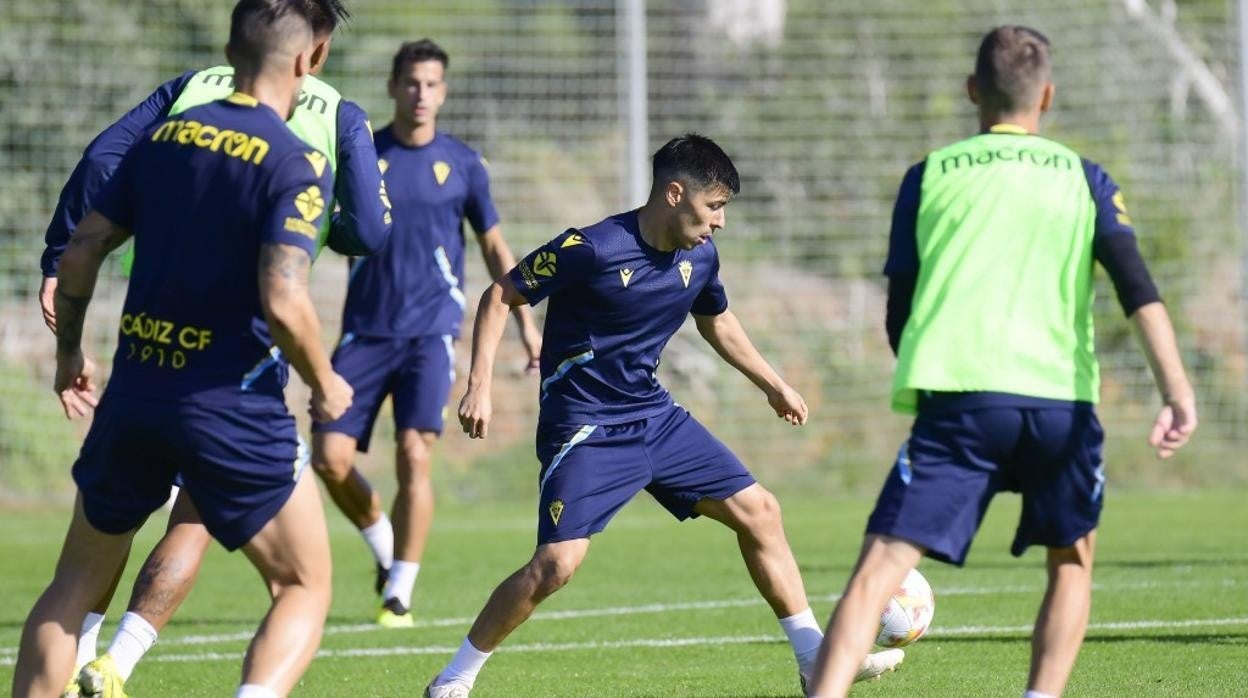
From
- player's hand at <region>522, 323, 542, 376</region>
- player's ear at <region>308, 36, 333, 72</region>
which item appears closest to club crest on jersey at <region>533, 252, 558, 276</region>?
player's ear at <region>308, 36, 333, 72</region>

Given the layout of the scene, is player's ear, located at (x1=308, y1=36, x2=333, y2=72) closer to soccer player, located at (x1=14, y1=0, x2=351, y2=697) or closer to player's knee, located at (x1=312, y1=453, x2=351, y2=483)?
soccer player, located at (x1=14, y1=0, x2=351, y2=697)

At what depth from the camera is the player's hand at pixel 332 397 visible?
452 cm

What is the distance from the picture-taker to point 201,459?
4590mm

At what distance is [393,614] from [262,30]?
14.9 feet

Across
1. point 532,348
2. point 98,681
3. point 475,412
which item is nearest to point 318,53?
point 475,412

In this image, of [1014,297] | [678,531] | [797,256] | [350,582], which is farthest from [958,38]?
[1014,297]

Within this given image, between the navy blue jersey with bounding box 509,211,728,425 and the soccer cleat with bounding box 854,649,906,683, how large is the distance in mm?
1119

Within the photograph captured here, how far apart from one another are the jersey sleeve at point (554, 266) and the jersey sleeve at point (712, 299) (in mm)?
549

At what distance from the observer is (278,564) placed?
4.75 meters

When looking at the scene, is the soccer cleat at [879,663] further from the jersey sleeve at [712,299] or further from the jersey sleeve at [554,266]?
the jersey sleeve at [554,266]

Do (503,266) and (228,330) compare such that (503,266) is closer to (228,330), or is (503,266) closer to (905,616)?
(905,616)

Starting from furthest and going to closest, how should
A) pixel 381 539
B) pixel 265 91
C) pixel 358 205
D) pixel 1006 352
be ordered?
pixel 381 539 < pixel 358 205 < pixel 1006 352 < pixel 265 91

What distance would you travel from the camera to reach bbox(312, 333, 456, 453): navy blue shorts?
923 centimetres

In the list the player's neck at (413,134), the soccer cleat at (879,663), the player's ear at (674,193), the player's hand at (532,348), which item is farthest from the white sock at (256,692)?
the player's neck at (413,134)
